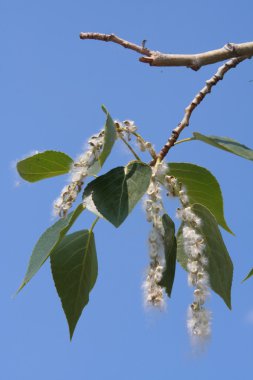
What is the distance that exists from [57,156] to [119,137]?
161mm

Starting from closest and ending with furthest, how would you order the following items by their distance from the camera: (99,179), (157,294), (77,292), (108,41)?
1. (157,294)
2. (99,179)
3. (108,41)
4. (77,292)

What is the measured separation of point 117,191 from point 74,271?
390mm

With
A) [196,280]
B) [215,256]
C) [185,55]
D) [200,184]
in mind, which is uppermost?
[185,55]

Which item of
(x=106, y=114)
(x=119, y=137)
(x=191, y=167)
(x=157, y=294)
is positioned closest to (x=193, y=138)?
(x=191, y=167)

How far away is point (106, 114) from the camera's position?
1572 mm

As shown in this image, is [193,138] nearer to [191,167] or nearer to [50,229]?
[191,167]

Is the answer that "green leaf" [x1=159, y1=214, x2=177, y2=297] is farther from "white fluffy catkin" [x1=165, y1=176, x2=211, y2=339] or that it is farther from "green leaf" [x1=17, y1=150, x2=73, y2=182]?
"green leaf" [x1=17, y1=150, x2=73, y2=182]

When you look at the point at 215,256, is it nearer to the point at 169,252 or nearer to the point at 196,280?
the point at 169,252

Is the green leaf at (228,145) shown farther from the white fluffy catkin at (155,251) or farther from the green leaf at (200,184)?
the white fluffy catkin at (155,251)

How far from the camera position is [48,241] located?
1729mm

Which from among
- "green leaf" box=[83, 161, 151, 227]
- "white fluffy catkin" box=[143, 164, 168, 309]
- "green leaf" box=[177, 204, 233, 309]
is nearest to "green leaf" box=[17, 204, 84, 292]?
"green leaf" box=[83, 161, 151, 227]

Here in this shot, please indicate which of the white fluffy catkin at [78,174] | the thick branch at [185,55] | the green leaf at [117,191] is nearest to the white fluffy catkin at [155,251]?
the green leaf at [117,191]

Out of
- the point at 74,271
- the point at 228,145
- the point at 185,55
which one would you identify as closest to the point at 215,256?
the point at 228,145

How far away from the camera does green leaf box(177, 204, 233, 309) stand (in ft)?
5.71
